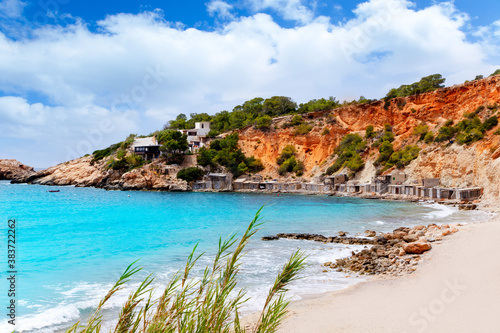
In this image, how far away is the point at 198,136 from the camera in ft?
231

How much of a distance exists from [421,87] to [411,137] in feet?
39.9

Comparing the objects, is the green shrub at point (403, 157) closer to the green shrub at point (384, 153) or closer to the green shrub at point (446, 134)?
the green shrub at point (384, 153)

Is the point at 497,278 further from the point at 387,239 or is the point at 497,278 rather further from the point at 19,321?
the point at 19,321

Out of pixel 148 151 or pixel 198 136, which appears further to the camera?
pixel 198 136

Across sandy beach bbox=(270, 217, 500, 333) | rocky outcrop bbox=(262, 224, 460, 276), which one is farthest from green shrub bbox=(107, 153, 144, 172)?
sandy beach bbox=(270, 217, 500, 333)

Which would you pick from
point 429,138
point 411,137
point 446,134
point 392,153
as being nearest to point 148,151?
point 392,153

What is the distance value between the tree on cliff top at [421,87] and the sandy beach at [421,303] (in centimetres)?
5120

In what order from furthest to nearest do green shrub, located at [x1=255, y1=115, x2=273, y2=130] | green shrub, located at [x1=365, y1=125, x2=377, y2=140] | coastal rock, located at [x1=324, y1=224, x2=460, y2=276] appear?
green shrub, located at [x1=255, y1=115, x2=273, y2=130] → green shrub, located at [x1=365, y1=125, x2=377, y2=140] → coastal rock, located at [x1=324, y1=224, x2=460, y2=276]

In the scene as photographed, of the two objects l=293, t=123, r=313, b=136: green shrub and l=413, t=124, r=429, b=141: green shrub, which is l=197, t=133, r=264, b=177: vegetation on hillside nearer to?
l=293, t=123, r=313, b=136: green shrub

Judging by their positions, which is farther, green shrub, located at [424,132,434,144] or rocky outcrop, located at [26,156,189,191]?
rocky outcrop, located at [26,156,189,191]

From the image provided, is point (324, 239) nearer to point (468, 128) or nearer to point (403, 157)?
point (468, 128)

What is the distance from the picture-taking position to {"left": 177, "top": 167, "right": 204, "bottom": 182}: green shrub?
58.5 metres

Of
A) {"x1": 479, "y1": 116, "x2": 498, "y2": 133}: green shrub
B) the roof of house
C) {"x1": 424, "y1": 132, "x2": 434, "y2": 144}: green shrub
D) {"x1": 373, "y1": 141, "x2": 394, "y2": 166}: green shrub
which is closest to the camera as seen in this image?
{"x1": 479, "y1": 116, "x2": 498, "y2": 133}: green shrub

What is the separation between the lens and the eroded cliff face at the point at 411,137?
117 ft
